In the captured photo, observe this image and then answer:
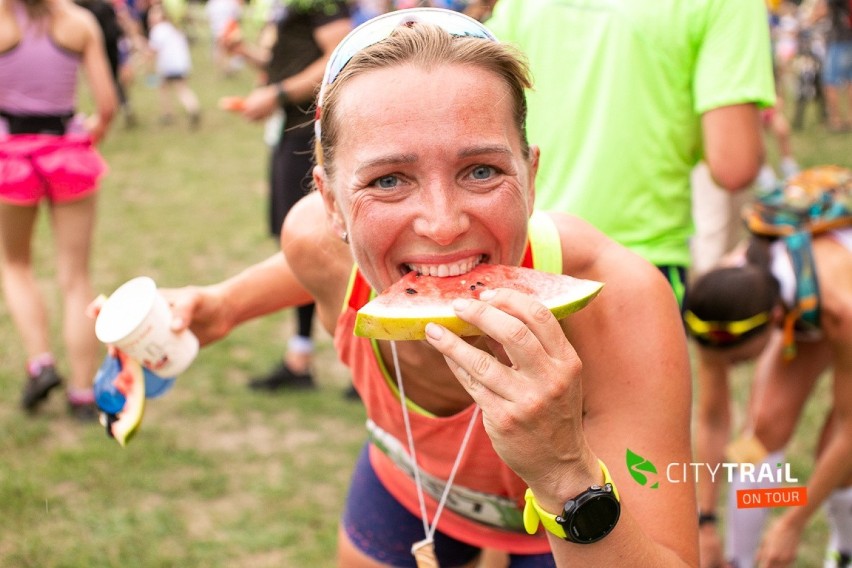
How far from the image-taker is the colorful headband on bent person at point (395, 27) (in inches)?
73.9

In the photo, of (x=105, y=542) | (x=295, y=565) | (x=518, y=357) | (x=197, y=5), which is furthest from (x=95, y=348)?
(x=197, y=5)

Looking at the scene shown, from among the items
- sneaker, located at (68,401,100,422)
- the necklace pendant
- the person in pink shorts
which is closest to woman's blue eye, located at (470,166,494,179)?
the necklace pendant

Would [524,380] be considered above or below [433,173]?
below

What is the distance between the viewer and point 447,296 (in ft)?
5.85

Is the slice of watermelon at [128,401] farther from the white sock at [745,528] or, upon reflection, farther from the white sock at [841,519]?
the white sock at [841,519]

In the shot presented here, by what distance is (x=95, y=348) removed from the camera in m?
5.45

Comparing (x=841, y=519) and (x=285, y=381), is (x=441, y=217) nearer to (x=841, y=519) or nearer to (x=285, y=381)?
(x=841, y=519)

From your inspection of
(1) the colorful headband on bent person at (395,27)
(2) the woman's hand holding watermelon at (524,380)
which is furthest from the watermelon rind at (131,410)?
(2) the woman's hand holding watermelon at (524,380)

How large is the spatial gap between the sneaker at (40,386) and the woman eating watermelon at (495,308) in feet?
12.3

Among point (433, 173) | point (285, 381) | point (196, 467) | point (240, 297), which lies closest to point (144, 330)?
point (240, 297)

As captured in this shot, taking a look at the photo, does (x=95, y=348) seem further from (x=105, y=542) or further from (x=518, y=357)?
(x=518, y=357)

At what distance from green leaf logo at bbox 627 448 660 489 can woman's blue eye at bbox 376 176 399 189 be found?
0.75m

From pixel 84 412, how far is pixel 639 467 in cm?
Result: 433

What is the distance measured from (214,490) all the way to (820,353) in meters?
3.06
